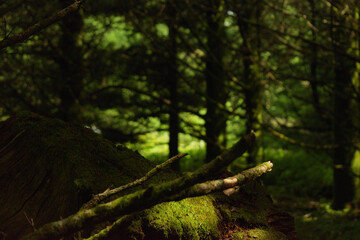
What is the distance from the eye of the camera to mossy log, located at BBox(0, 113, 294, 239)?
1.86 m

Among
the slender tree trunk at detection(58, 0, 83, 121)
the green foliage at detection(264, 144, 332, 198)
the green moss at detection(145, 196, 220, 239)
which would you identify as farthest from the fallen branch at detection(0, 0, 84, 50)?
the green foliage at detection(264, 144, 332, 198)

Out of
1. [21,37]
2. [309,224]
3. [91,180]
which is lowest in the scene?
[309,224]

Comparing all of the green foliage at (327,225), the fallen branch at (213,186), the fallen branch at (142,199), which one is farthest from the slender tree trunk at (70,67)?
the fallen branch at (142,199)

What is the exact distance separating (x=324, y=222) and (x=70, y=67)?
7.04 meters

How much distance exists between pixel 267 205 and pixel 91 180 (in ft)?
4.00

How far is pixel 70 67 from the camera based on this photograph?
8250 mm

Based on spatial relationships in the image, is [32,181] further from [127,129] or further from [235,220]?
[127,129]

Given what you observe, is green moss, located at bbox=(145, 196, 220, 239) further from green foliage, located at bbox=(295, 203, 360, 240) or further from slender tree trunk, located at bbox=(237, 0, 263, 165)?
green foliage, located at bbox=(295, 203, 360, 240)

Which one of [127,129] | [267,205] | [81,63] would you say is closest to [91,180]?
[267,205]

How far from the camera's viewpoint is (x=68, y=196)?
1.89 meters

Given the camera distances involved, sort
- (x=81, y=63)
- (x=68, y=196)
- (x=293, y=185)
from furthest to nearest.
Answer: (x=293, y=185) → (x=81, y=63) → (x=68, y=196)

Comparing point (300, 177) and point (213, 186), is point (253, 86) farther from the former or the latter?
point (213, 186)

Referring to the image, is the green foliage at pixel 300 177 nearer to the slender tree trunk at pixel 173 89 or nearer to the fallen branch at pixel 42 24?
the slender tree trunk at pixel 173 89

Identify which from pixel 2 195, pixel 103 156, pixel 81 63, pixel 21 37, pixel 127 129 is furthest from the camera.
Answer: pixel 127 129
